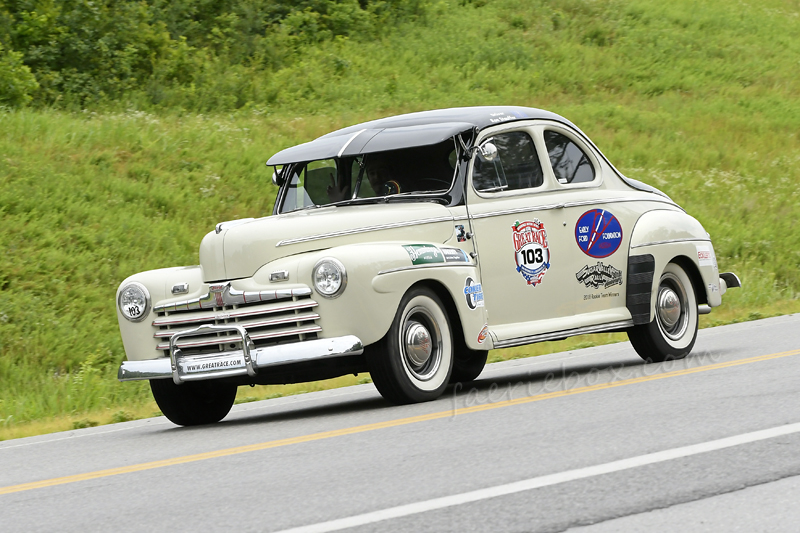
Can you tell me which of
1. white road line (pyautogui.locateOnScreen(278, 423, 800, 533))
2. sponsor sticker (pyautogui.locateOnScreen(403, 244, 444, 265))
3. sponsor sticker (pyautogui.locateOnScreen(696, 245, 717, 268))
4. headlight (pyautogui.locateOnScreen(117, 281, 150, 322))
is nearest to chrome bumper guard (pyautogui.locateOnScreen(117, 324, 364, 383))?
headlight (pyautogui.locateOnScreen(117, 281, 150, 322))

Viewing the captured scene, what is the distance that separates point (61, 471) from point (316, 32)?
2583 centimetres

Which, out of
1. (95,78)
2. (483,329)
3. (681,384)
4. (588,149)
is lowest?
(681,384)

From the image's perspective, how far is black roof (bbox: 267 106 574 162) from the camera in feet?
28.7

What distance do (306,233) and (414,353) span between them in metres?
1.14

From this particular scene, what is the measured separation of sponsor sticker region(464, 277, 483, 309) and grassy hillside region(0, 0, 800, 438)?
338 centimetres

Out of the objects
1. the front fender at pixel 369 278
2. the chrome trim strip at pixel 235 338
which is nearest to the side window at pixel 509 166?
the front fender at pixel 369 278

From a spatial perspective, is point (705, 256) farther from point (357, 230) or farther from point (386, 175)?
point (357, 230)

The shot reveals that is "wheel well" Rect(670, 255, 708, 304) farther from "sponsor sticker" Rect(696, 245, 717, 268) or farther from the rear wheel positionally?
the rear wheel

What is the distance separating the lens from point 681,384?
8.02 m

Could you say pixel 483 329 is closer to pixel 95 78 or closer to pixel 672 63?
pixel 95 78

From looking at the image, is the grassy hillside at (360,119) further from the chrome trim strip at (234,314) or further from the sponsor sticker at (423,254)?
the sponsor sticker at (423,254)

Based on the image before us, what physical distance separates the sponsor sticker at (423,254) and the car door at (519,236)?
26.5 inches

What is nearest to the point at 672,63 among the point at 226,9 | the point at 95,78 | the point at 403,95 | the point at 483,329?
the point at 403,95

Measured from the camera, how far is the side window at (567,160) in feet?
31.3
